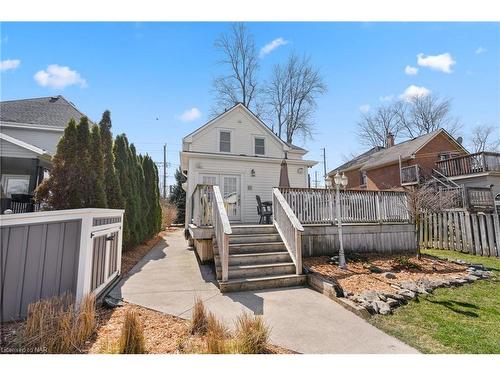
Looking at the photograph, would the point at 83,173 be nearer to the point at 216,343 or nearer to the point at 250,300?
the point at 250,300

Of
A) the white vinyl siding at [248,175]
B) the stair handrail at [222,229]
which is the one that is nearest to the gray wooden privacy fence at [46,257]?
the stair handrail at [222,229]

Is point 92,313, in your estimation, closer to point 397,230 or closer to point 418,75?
point 397,230

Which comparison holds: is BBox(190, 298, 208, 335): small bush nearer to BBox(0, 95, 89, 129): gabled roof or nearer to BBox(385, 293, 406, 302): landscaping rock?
BBox(385, 293, 406, 302): landscaping rock

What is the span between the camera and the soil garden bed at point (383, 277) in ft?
13.9

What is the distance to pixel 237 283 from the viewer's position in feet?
16.2

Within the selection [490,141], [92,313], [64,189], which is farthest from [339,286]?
[490,141]

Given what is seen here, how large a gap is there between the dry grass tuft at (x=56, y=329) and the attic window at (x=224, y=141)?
1017cm

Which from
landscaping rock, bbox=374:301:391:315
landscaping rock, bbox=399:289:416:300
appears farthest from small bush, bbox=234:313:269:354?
landscaping rock, bbox=399:289:416:300

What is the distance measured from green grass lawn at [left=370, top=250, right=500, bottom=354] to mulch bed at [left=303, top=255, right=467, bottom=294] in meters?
0.72

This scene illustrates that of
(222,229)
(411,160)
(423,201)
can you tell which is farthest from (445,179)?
(222,229)

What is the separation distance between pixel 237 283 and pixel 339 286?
198 centimetres

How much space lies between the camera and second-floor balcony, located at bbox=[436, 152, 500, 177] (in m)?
15.2

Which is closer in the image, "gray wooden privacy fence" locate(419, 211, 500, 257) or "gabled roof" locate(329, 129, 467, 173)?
"gray wooden privacy fence" locate(419, 211, 500, 257)

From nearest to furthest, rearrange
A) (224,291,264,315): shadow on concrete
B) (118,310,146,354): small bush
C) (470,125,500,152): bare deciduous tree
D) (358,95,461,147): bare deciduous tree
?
(118,310,146,354): small bush, (224,291,264,315): shadow on concrete, (470,125,500,152): bare deciduous tree, (358,95,461,147): bare deciduous tree
